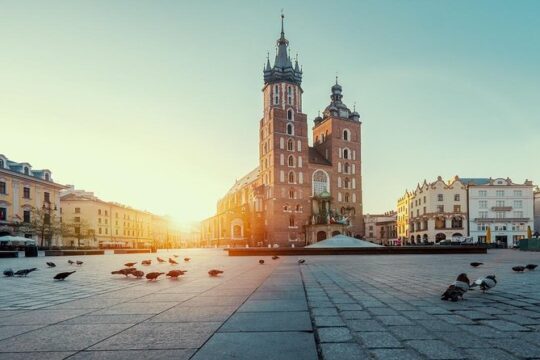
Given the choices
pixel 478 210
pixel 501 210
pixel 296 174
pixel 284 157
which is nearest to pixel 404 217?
pixel 478 210

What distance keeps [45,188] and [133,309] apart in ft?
190

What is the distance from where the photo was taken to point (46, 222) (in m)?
52.0

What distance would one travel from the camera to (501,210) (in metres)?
74.0

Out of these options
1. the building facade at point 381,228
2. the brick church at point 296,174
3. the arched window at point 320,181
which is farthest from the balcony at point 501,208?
the arched window at point 320,181

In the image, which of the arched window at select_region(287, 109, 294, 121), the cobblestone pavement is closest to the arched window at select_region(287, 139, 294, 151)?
the arched window at select_region(287, 109, 294, 121)

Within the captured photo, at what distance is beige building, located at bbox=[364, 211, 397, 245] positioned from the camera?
348 ft

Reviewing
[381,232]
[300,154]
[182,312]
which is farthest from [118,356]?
[381,232]

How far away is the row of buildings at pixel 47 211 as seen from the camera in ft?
158

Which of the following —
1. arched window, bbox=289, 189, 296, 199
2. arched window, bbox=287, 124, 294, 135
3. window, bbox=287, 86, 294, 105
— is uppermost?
window, bbox=287, 86, 294, 105

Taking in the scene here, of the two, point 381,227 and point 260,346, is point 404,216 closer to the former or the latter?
point 381,227

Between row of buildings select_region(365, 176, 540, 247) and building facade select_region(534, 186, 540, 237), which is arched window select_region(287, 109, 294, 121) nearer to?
row of buildings select_region(365, 176, 540, 247)

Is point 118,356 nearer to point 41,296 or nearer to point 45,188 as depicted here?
point 41,296

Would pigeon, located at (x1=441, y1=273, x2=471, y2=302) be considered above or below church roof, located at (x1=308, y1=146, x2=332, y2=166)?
below

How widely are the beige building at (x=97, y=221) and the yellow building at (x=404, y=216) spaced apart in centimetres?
5193
